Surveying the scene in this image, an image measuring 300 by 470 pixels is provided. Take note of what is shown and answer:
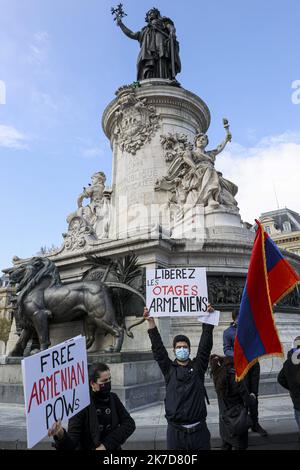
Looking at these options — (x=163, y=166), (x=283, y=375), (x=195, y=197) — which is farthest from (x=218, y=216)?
(x=283, y=375)

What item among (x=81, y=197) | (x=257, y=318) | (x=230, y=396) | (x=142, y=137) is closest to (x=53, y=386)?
(x=257, y=318)

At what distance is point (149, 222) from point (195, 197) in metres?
1.86

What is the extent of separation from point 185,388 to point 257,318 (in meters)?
1.12

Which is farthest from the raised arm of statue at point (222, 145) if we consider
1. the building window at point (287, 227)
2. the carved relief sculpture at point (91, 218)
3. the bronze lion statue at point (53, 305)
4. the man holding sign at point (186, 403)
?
the building window at point (287, 227)

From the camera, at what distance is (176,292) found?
490cm

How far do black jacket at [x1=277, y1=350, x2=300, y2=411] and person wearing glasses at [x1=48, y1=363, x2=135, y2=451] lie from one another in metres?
2.34

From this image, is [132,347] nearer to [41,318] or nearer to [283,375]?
[41,318]

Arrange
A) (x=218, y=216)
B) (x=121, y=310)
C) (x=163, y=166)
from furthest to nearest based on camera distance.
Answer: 1. (x=163, y=166)
2. (x=218, y=216)
3. (x=121, y=310)

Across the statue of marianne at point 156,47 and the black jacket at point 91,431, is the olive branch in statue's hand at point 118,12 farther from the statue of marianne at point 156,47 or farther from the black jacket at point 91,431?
the black jacket at point 91,431

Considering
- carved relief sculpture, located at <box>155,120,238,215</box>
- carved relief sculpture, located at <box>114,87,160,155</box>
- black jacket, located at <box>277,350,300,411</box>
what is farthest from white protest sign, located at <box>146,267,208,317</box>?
carved relief sculpture, located at <box>114,87,160,155</box>

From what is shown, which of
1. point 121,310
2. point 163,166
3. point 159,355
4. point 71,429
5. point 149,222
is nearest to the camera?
point 71,429

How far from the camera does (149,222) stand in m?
13.6

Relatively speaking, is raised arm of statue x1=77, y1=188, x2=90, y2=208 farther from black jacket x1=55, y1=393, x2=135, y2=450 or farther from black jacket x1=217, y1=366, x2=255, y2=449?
black jacket x1=55, y1=393, x2=135, y2=450
